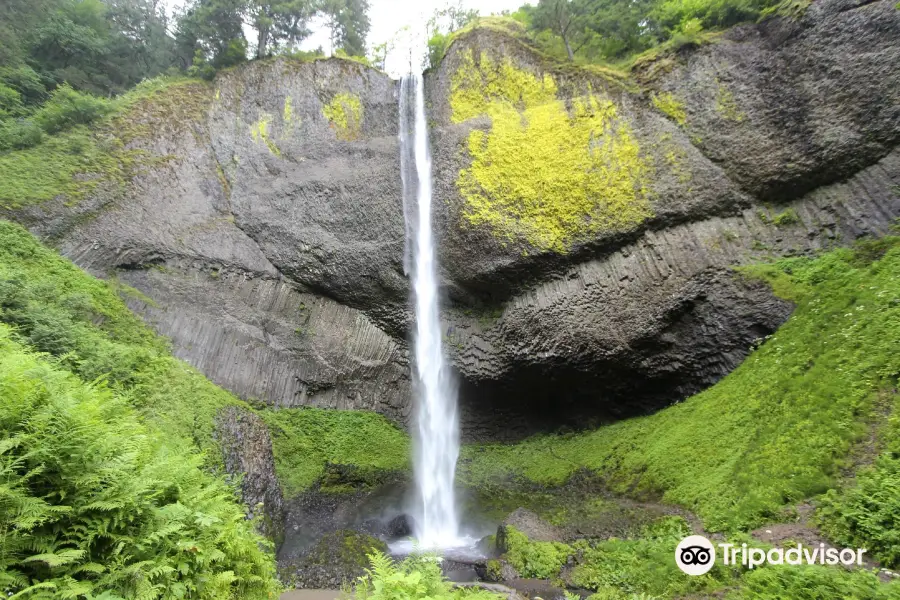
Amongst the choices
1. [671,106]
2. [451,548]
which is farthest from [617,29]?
[451,548]

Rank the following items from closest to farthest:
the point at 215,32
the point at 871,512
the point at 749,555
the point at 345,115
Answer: the point at 871,512
the point at 749,555
the point at 345,115
the point at 215,32

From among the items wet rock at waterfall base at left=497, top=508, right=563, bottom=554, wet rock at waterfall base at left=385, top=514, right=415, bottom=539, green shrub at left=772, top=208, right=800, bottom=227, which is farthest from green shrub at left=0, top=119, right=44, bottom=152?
green shrub at left=772, top=208, right=800, bottom=227

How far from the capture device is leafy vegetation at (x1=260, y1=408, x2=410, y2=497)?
1345cm

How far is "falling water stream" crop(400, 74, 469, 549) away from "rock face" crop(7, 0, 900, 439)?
53 centimetres

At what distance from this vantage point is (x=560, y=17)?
19.7 metres

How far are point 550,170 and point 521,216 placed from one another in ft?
6.74

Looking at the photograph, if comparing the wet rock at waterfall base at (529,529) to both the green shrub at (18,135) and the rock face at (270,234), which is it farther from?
the green shrub at (18,135)

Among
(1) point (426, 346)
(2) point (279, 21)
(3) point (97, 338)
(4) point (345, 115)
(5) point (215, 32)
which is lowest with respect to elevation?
(3) point (97, 338)

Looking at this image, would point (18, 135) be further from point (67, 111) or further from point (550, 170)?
point (550, 170)

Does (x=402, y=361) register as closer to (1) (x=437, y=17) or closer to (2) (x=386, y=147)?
(2) (x=386, y=147)

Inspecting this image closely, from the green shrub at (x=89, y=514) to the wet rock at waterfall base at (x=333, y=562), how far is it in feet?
15.4

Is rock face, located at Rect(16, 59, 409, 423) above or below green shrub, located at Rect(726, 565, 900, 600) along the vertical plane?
above

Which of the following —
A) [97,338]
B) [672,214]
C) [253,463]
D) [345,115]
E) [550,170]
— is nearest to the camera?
[97,338]

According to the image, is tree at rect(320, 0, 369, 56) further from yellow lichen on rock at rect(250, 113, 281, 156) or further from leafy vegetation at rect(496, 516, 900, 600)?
leafy vegetation at rect(496, 516, 900, 600)
